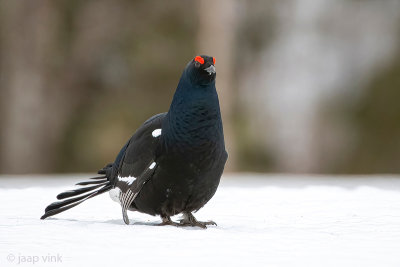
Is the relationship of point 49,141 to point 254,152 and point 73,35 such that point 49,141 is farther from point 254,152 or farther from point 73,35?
point 254,152

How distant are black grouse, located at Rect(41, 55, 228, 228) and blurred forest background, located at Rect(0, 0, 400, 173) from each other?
30.9ft

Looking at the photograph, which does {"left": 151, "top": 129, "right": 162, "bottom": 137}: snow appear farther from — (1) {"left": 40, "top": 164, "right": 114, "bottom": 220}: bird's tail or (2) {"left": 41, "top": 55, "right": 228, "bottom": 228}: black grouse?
(1) {"left": 40, "top": 164, "right": 114, "bottom": 220}: bird's tail

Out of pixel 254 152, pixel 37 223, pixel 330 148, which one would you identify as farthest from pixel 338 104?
pixel 37 223

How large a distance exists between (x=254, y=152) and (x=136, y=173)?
11974 mm

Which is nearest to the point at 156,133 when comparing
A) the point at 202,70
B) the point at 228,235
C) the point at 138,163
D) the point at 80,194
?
the point at 138,163

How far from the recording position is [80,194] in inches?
181

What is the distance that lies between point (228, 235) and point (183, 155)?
62 cm

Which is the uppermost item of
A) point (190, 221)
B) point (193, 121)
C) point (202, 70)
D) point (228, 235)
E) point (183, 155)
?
point (202, 70)

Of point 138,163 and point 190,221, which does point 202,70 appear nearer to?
point 138,163

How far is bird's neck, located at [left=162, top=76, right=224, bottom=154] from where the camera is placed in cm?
396

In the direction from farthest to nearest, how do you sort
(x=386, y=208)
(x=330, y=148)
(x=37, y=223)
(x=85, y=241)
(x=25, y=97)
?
(x=330, y=148) < (x=25, y=97) < (x=386, y=208) < (x=37, y=223) < (x=85, y=241)

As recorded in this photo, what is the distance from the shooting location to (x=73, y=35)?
15.7 meters

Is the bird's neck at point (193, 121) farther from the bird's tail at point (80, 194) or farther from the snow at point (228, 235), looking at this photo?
the bird's tail at point (80, 194)

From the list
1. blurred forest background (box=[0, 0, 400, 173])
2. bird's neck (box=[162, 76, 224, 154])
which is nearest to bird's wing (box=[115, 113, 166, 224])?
bird's neck (box=[162, 76, 224, 154])
